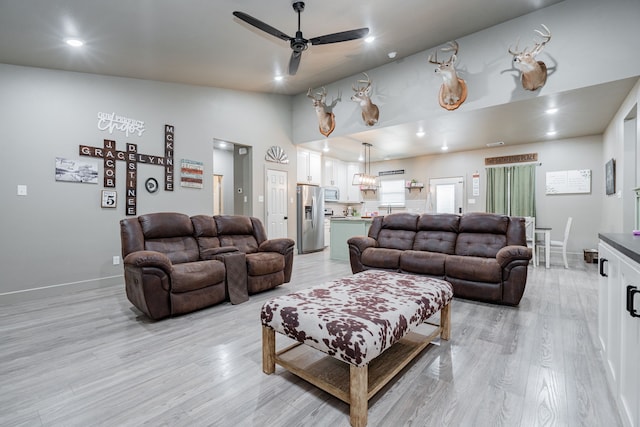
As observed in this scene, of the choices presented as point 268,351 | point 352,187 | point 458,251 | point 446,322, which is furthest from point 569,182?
point 268,351

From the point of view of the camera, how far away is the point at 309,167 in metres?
7.29

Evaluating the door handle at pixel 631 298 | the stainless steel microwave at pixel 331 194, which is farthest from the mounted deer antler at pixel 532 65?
the stainless steel microwave at pixel 331 194

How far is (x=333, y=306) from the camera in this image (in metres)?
1.69

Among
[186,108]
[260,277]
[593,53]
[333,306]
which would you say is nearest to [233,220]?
[260,277]

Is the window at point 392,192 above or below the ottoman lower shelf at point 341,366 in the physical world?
above

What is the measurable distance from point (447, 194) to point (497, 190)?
1.17 metres

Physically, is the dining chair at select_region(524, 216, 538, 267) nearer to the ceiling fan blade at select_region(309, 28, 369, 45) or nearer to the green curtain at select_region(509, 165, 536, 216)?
the green curtain at select_region(509, 165, 536, 216)

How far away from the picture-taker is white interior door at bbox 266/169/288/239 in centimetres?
625

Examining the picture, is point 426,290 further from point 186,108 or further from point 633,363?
point 186,108

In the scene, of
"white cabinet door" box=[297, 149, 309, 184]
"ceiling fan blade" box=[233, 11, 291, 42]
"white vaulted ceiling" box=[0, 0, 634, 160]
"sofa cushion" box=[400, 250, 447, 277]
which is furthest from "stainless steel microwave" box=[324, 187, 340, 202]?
"ceiling fan blade" box=[233, 11, 291, 42]

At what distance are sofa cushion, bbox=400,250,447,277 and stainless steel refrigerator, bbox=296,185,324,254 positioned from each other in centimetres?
359

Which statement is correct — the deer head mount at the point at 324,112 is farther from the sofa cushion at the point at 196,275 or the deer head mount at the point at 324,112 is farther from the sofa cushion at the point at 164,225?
the sofa cushion at the point at 196,275

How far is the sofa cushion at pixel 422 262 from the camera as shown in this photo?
3408mm

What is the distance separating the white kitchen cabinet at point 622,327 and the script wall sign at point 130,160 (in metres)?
5.09
